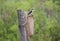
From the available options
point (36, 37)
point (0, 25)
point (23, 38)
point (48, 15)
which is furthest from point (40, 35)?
point (23, 38)

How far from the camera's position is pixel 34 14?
5641 mm

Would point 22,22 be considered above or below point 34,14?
above

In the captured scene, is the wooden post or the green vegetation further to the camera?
the green vegetation

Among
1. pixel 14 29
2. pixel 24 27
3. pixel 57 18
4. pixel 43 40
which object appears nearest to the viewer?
pixel 24 27

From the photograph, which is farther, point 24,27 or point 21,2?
point 21,2

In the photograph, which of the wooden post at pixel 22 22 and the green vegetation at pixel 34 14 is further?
the green vegetation at pixel 34 14

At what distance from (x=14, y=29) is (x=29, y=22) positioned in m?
2.89

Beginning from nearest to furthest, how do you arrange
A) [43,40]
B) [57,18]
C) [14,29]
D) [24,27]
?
[24,27]
[14,29]
[43,40]
[57,18]

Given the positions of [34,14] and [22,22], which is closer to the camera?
[22,22]

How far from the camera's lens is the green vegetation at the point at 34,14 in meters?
5.77

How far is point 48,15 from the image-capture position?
6387mm

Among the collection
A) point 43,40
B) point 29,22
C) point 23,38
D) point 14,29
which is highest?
point 29,22

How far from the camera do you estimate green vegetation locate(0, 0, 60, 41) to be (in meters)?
5.77

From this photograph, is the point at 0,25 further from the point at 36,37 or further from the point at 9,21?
the point at 36,37
